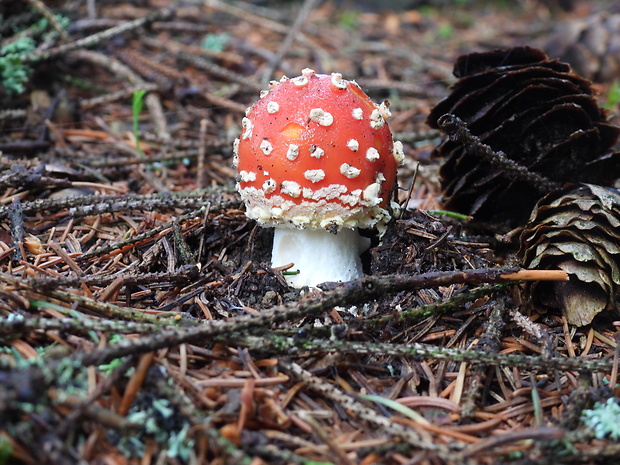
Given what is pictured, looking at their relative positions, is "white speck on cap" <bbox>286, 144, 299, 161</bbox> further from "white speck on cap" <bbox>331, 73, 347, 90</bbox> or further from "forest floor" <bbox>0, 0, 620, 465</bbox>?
"forest floor" <bbox>0, 0, 620, 465</bbox>

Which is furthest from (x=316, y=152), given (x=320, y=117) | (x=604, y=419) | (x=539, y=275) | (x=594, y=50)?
(x=594, y=50)

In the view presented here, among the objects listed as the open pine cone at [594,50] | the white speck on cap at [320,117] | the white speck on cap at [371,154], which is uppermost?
the open pine cone at [594,50]

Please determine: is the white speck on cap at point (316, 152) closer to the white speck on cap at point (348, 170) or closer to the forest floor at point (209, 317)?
the white speck on cap at point (348, 170)

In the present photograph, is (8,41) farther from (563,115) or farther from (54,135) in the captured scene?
(563,115)

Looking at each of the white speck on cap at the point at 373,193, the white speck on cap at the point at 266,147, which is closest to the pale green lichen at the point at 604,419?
the white speck on cap at the point at 373,193

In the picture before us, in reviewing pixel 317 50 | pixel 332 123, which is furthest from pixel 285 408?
pixel 317 50

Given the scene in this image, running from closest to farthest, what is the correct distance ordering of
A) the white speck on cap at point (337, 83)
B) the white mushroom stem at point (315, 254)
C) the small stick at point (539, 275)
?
the small stick at point (539, 275)
the white speck on cap at point (337, 83)
the white mushroom stem at point (315, 254)

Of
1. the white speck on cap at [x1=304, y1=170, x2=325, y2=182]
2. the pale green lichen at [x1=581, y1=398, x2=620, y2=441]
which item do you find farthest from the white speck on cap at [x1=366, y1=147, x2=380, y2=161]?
the pale green lichen at [x1=581, y1=398, x2=620, y2=441]
